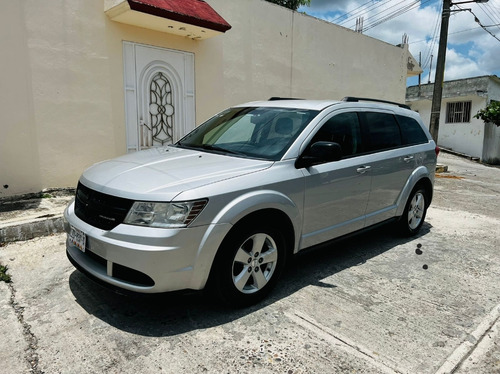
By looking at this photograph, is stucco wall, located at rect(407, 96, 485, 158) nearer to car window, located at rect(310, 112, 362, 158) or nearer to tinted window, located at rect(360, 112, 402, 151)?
tinted window, located at rect(360, 112, 402, 151)

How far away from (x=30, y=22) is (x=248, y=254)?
5.32m

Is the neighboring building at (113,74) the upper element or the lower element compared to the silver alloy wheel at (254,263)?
upper

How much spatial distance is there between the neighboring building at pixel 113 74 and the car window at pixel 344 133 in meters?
3.96

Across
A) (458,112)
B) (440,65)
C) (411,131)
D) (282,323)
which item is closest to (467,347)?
(282,323)

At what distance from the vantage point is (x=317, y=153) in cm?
351

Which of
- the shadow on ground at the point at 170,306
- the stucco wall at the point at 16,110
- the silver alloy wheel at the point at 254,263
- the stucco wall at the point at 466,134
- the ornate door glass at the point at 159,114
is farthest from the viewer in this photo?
the stucco wall at the point at 466,134

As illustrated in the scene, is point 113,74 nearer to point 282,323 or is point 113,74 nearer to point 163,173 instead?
point 163,173

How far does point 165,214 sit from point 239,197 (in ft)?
1.90

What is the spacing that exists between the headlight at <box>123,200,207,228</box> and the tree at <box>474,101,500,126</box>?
2098 centimetres

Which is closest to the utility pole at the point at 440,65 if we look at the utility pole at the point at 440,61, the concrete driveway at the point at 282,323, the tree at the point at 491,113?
the utility pole at the point at 440,61

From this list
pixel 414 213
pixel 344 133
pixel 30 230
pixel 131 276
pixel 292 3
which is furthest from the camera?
pixel 292 3

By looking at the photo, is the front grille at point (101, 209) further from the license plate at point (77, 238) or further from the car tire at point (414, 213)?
the car tire at point (414, 213)

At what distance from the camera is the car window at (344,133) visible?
12.8 feet

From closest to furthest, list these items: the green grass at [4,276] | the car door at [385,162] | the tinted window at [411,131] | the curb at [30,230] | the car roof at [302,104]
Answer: the green grass at [4,276] → the car roof at [302,104] → the car door at [385,162] → the curb at [30,230] → the tinted window at [411,131]
